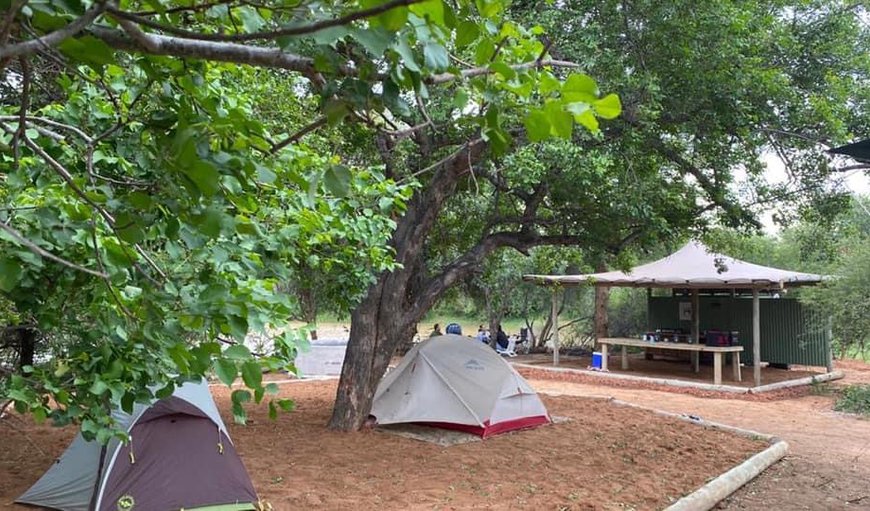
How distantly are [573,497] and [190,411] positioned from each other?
3.38 m

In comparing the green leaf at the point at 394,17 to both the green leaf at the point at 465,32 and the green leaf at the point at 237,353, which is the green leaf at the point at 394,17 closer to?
the green leaf at the point at 465,32

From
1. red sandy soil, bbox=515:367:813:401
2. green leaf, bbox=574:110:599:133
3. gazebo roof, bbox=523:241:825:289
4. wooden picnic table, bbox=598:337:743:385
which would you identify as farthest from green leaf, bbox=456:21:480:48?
wooden picnic table, bbox=598:337:743:385

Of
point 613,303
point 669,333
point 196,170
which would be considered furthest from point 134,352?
point 613,303

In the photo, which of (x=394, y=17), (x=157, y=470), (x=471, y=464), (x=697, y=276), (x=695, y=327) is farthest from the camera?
(x=695, y=327)

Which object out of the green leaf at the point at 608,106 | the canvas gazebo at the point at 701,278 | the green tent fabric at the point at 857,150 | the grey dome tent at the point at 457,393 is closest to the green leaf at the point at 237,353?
the green leaf at the point at 608,106

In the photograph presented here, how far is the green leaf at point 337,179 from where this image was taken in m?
1.48

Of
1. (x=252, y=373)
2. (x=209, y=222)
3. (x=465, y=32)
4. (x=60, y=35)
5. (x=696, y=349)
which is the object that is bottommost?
(x=696, y=349)

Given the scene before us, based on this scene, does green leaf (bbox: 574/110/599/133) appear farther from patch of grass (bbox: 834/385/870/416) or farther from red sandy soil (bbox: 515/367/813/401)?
red sandy soil (bbox: 515/367/813/401)

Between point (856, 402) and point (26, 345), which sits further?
point (856, 402)

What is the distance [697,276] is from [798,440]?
20.7 ft

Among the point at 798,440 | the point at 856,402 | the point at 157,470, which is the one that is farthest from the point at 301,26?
the point at 856,402

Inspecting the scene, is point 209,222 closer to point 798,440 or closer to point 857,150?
point 857,150

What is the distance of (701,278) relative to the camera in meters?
14.7

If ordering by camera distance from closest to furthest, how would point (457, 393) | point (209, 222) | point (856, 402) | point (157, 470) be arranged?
point (209, 222), point (157, 470), point (457, 393), point (856, 402)
